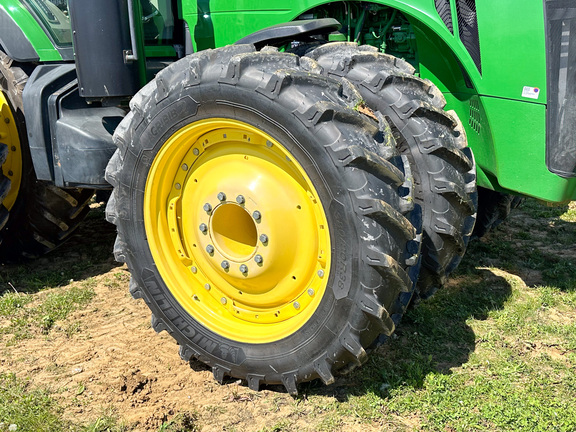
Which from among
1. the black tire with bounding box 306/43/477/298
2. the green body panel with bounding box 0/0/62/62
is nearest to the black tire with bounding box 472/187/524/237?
the black tire with bounding box 306/43/477/298

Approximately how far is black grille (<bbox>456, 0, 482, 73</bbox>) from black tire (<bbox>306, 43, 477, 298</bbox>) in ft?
0.79

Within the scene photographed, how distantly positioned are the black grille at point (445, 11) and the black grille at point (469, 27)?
0.04 meters

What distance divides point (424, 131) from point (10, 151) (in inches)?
103

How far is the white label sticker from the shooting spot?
2.70m

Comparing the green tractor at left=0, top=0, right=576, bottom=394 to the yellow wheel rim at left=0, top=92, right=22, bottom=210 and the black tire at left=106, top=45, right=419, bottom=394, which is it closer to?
the black tire at left=106, top=45, right=419, bottom=394

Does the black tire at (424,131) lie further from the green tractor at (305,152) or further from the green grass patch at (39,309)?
the green grass patch at (39,309)

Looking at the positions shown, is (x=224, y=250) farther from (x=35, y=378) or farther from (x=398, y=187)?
(x=35, y=378)

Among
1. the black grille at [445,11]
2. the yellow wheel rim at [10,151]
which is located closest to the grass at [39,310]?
the yellow wheel rim at [10,151]

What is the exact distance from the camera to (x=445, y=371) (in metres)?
3.02

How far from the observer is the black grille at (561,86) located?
257 cm

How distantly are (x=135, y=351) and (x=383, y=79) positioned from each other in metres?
1.89

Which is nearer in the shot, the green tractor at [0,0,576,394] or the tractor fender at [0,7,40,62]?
the green tractor at [0,0,576,394]

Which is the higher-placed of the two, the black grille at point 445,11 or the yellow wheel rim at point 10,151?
the black grille at point 445,11

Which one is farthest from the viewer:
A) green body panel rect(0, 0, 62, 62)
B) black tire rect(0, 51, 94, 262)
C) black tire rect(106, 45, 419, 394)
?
black tire rect(0, 51, 94, 262)
